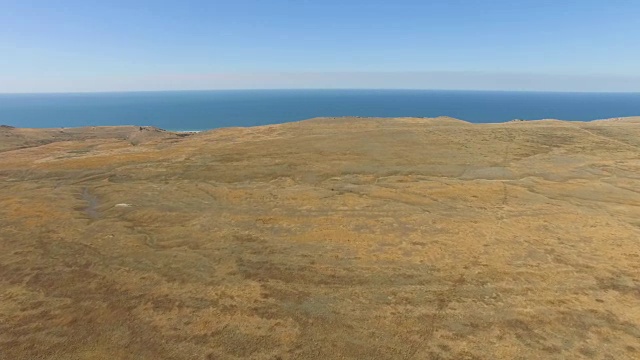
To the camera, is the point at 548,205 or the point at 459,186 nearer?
the point at 548,205

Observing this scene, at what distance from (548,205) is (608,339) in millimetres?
17886

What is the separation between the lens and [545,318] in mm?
17250

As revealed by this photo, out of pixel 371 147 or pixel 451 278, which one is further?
pixel 371 147

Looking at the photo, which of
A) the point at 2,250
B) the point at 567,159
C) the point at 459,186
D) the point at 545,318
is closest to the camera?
the point at 545,318

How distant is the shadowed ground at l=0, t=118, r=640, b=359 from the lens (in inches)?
631

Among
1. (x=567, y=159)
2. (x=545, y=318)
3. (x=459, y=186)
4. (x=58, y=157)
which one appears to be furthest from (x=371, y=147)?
(x=58, y=157)

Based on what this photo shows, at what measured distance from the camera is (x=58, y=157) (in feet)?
183

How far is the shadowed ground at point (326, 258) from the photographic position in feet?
52.6

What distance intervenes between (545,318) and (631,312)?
409 centimetres

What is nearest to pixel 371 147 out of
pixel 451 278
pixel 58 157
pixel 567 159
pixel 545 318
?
pixel 567 159

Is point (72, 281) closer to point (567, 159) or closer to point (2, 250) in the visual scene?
point (2, 250)

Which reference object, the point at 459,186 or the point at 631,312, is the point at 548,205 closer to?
the point at 459,186

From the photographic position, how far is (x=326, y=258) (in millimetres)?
23328

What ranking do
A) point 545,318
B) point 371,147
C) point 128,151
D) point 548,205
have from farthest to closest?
point 128,151 → point 371,147 → point 548,205 → point 545,318
